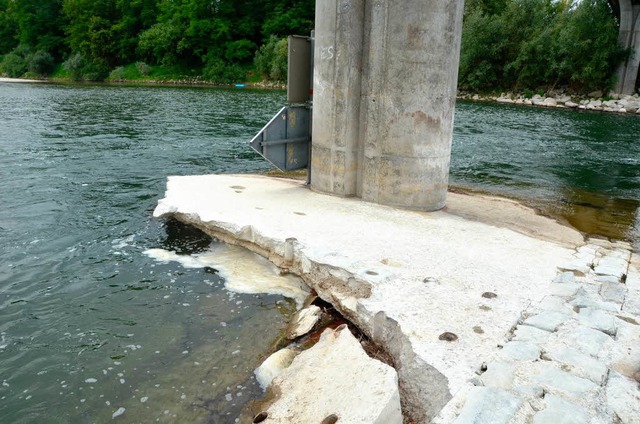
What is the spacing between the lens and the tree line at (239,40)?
4428 cm

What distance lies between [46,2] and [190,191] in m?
97.3

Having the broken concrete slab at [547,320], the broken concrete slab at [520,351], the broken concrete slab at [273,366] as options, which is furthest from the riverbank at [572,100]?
the broken concrete slab at [273,366]

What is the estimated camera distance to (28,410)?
447 cm

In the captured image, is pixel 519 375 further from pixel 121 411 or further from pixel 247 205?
pixel 247 205

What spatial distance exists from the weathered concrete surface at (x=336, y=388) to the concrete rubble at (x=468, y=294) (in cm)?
13

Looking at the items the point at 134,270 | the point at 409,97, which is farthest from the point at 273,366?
the point at 409,97

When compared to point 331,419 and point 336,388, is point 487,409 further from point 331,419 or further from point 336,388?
point 336,388

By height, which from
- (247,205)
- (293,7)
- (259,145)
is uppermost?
(293,7)

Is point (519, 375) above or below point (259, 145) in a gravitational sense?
below

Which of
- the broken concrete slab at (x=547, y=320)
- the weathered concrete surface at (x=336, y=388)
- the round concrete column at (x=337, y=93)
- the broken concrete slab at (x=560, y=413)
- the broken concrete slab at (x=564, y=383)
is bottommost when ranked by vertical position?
the weathered concrete surface at (x=336, y=388)

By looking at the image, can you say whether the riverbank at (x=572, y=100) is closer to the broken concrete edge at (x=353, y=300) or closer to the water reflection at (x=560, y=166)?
the water reflection at (x=560, y=166)

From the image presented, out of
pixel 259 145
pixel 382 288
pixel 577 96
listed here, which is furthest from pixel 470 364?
pixel 577 96

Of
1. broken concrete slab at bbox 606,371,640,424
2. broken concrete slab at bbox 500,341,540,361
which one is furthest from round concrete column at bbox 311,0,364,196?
broken concrete slab at bbox 606,371,640,424

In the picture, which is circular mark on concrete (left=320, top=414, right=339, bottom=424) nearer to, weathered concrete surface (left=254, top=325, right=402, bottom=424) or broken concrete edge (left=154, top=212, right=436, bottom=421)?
weathered concrete surface (left=254, top=325, right=402, bottom=424)
